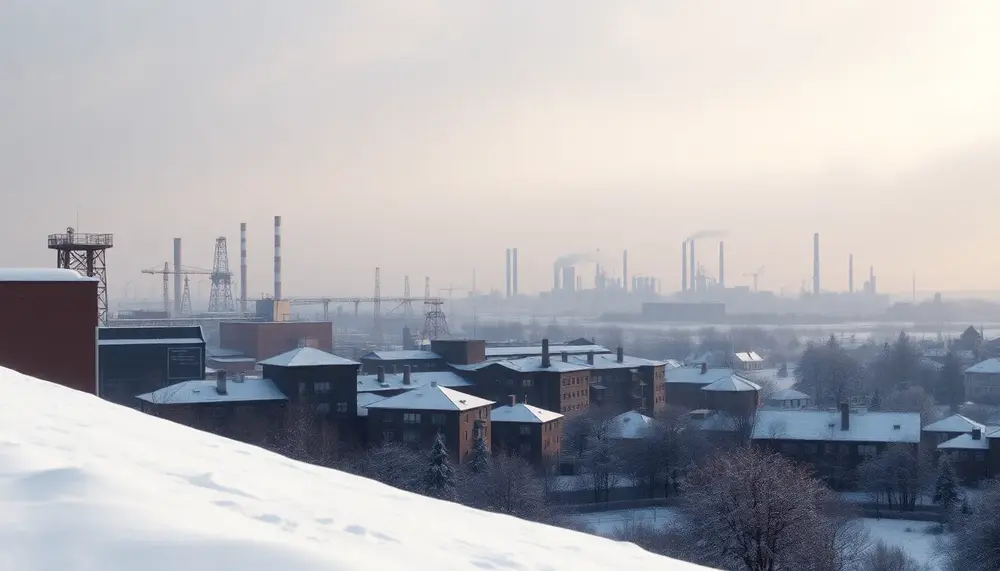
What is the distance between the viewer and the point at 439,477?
21.4 meters

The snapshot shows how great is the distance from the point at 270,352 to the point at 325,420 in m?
22.9

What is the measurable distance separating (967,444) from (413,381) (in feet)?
59.6

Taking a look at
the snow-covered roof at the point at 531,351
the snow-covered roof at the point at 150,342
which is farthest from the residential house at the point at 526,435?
the snow-covered roof at the point at 531,351

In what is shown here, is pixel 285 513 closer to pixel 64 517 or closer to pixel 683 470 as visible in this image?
pixel 64 517

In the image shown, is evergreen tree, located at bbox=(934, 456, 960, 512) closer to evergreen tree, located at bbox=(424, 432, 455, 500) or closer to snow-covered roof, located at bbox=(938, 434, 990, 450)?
snow-covered roof, located at bbox=(938, 434, 990, 450)

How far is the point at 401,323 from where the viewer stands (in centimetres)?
11956

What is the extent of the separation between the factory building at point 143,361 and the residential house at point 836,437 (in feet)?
60.3

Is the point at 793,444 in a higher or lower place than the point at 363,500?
lower

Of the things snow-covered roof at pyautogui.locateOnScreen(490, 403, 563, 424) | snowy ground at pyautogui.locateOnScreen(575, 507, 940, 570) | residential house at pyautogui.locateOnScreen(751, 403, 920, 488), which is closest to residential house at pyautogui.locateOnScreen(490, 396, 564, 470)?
snow-covered roof at pyautogui.locateOnScreen(490, 403, 563, 424)

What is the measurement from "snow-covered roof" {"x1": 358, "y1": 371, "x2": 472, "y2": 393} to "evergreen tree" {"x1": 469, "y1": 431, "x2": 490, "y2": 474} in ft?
28.0

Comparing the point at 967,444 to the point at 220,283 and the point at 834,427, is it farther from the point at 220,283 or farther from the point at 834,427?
the point at 220,283

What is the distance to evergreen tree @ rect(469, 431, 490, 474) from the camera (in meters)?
23.4

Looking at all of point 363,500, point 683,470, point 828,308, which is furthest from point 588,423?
point 828,308

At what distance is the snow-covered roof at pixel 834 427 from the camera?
26.4 meters
